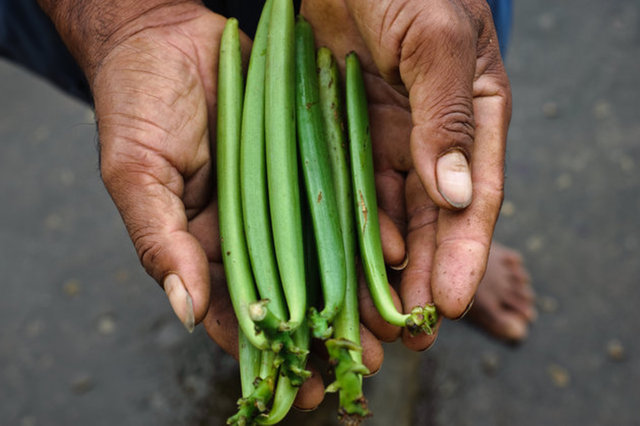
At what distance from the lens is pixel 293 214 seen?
2.04 meters

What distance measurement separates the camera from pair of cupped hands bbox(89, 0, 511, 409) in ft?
6.52

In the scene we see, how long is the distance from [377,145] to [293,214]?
0.60 m

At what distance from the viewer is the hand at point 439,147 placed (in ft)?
6.53

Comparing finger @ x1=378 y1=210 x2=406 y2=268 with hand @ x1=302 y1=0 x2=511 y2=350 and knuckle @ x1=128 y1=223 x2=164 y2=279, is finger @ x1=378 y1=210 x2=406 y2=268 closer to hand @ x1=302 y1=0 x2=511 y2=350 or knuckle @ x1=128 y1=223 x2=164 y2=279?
hand @ x1=302 y1=0 x2=511 y2=350

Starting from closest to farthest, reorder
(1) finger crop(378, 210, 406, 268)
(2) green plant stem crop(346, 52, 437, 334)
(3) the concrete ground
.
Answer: (2) green plant stem crop(346, 52, 437, 334) < (1) finger crop(378, 210, 406, 268) < (3) the concrete ground

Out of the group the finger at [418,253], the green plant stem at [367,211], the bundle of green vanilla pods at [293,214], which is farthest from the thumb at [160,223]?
the finger at [418,253]

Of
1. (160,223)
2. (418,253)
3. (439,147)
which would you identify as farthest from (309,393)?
(439,147)

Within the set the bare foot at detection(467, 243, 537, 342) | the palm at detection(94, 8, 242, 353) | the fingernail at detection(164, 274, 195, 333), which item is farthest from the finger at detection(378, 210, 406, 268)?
the bare foot at detection(467, 243, 537, 342)

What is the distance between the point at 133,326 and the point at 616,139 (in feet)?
9.85

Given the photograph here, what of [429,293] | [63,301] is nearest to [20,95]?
[63,301]

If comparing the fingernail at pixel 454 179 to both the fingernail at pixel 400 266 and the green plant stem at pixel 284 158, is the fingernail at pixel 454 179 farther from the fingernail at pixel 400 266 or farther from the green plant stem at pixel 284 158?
the green plant stem at pixel 284 158

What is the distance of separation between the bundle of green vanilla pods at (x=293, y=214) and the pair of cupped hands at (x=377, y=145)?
0.12 metres

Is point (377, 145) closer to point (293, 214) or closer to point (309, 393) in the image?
point (293, 214)

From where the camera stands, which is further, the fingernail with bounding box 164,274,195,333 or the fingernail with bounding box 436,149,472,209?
the fingernail with bounding box 436,149,472,209
